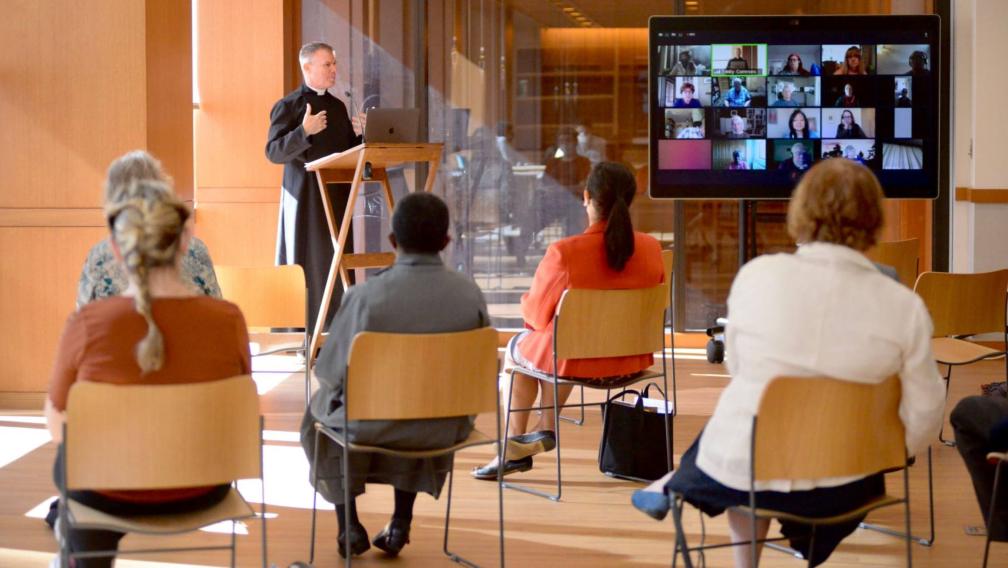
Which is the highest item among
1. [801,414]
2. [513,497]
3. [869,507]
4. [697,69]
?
[697,69]

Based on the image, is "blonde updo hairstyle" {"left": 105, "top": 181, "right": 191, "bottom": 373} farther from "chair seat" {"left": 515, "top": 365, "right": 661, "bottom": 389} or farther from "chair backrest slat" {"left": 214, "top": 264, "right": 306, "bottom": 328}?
"chair backrest slat" {"left": 214, "top": 264, "right": 306, "bottom": 328}

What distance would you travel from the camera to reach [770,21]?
287 inches

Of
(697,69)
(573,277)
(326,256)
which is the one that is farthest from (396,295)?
(697,69)

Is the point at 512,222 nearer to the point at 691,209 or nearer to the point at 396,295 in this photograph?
the point at 691,209

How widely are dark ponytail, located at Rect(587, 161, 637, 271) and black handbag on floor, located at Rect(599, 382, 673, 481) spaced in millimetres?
546

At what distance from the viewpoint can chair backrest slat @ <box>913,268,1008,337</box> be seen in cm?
530

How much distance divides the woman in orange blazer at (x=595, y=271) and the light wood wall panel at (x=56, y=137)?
2489 mm

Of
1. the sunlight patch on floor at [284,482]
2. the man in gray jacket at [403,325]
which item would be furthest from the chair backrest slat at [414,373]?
the sunlight patch on floor at [284,482]

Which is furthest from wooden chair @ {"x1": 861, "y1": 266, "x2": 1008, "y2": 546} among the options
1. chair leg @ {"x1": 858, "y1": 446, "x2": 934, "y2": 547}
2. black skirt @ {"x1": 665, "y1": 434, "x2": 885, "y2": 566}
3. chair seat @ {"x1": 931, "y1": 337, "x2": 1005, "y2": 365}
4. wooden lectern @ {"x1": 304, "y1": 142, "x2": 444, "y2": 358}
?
wooden lectern @ {"x1": 304, "y1": 142, "x2": 444, "y2": 358}

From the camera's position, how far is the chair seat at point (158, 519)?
2.87 metres

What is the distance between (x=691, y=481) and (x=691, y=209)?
566 centimetres

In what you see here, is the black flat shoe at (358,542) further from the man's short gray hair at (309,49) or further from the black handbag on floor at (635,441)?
the man's short gray hair at (309,49)

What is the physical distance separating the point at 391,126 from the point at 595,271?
5.61 feet

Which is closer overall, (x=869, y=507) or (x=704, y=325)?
(x=869, y=507)
